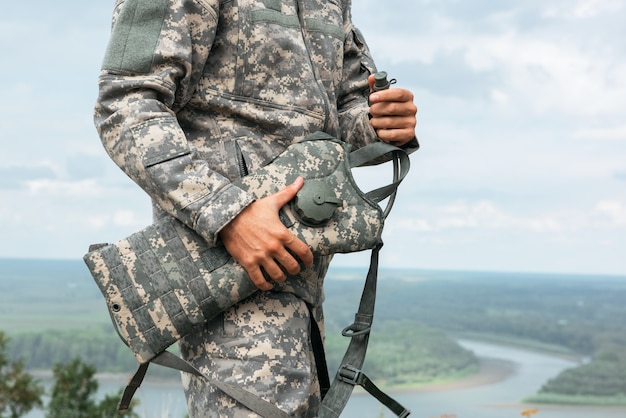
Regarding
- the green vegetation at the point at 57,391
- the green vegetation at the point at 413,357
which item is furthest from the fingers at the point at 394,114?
the green vegetation at the point at 413,357

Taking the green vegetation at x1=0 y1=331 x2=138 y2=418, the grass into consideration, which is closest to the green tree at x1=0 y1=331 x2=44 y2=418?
the green vegetation at x1=0 y1=331 x2=138 y2=418

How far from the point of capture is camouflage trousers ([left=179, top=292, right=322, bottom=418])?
2096mm

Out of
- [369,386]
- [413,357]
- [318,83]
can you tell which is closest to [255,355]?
[369,386]

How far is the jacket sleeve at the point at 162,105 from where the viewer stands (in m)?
2.06

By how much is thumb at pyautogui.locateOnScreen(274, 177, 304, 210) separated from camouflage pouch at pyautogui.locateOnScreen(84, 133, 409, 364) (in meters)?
0.02

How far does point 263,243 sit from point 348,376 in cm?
52

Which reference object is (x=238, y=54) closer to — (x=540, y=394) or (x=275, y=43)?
(x=275, y=43)

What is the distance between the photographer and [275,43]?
229 cm

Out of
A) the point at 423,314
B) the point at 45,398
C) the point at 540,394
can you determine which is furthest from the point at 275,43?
the point at 423,314

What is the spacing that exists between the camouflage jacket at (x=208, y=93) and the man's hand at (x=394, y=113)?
0.44 feet

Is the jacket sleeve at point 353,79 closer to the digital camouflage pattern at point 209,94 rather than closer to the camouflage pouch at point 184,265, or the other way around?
the digital camouflage pattern at point 209,94

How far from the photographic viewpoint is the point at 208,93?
2246 millimetres

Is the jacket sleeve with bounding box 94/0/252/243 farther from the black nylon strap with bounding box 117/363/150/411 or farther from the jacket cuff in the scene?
the black nylon strap with bounding box 117/363/150/411

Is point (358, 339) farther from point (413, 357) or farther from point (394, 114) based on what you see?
point (413, 357)
